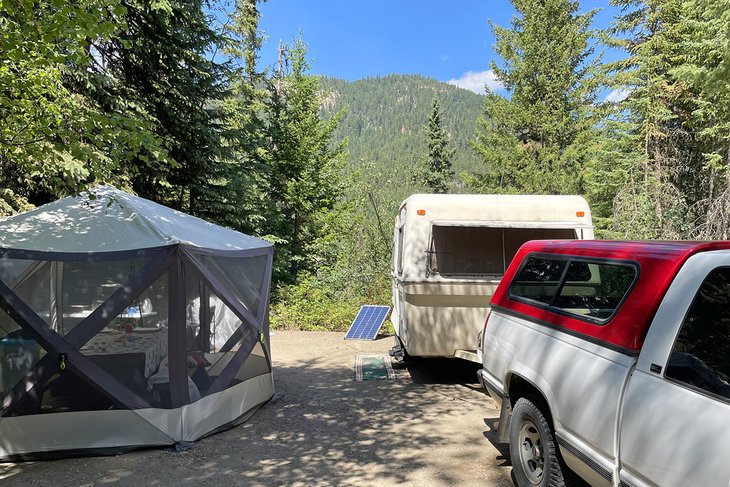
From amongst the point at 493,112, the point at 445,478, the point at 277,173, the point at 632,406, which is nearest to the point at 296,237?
the point at 277,173

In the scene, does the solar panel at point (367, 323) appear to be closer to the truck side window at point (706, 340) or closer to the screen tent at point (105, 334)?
the screen tent at point (105, 334)

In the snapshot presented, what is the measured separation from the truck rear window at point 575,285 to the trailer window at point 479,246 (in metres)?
3.10

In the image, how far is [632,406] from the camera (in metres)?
2.24

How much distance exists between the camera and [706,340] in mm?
2080

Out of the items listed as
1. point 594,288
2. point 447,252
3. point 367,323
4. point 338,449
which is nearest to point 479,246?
point 447,252

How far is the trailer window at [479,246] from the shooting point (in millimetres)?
7137

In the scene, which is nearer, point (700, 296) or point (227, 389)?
point (700, 296)

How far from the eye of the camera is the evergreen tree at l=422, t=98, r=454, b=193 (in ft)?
120

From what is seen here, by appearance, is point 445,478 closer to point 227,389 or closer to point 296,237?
point 227,389

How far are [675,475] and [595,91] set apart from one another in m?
22.0

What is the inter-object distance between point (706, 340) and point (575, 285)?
1288 millimetres

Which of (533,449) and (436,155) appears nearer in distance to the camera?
(533,449)

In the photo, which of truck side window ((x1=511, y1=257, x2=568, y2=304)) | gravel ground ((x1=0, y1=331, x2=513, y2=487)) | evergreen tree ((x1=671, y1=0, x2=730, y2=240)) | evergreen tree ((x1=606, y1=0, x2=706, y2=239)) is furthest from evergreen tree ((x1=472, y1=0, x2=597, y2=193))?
truck side window ((x1=511, y1=257, x2=568, y2=304))

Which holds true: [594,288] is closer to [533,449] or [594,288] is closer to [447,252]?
[533,449]
